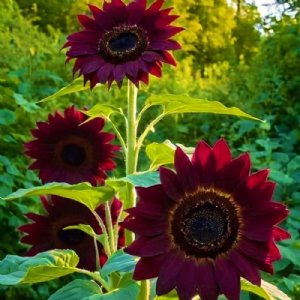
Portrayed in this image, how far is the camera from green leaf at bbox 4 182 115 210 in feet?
4.83

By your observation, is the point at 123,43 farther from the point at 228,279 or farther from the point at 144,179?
the point at 228,279

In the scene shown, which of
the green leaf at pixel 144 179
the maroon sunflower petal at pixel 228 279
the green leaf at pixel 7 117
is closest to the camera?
the maroon sunflower petal at pixel 228 279

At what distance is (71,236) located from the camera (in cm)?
200

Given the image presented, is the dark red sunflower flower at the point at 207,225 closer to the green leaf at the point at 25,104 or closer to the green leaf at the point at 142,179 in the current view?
the green leaf at the point at 142,179

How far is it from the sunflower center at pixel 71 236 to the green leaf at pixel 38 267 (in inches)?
12.6

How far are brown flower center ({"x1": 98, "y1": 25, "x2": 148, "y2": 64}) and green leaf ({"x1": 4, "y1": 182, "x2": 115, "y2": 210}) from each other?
0.30 meters

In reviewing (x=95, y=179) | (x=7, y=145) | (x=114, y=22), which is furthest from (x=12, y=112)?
(x=114, y=22)

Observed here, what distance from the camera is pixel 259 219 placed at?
129 centimetres

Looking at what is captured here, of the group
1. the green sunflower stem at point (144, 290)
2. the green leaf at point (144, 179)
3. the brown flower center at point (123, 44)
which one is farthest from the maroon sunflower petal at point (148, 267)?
the brown flower center at point (123, 44)

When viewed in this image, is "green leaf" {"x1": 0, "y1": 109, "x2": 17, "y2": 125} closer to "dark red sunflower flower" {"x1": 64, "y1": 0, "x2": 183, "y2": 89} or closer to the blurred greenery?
the blurred greenery

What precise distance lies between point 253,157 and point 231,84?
1493mm

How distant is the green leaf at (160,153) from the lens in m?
1.63

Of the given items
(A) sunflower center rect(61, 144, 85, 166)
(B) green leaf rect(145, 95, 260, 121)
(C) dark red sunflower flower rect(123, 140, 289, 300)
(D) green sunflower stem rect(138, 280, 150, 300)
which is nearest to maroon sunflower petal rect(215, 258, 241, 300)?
(C) dark red sunflower flower rect(123, 140, 289, 300)

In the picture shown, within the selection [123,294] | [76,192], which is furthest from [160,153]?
[123,294]
